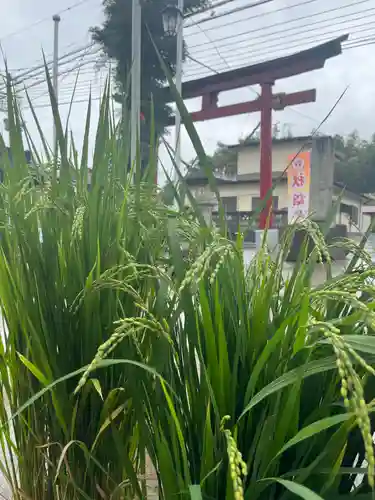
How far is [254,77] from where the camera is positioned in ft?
18.5

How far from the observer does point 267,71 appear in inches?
220

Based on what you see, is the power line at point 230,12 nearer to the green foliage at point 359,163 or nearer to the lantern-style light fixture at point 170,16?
the lantern-style light fixture at point 170,16

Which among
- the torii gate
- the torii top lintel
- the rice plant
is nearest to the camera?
the rice plant

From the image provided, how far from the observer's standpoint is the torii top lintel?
4.65m

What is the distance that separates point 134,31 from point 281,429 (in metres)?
3.09

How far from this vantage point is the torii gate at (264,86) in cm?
481

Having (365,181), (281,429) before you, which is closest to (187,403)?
(281,429)

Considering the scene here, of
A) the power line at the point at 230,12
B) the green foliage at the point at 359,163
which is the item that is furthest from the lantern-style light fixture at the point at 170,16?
the green foliage at the point at 359,163

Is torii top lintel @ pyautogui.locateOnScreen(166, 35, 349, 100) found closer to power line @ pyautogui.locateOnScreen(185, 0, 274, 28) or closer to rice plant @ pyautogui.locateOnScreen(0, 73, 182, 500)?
power line @ pyautogui.locateOnScreen(185, 0, 274, 28)

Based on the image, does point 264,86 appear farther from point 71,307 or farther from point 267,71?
point 71,307

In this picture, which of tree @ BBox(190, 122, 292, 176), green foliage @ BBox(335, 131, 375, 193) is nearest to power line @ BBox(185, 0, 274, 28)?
tree @ BBox(190, 122, 292, 176)

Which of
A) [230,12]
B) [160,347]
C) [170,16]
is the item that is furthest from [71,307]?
[230,12]

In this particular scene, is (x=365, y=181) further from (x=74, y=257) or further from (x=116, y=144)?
(x=74, y=257)

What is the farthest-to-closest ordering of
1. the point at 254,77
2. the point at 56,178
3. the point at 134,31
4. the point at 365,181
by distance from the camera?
1. the point at 254,77
2. the point at 134,31
3. the point at 365,181
4. the point at 56,178
